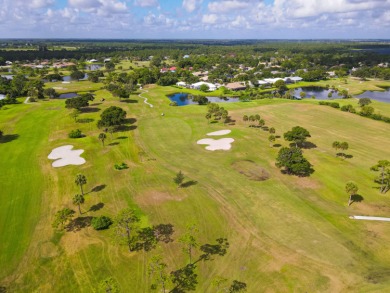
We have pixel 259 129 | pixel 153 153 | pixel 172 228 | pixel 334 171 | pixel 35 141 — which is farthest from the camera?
pixel 259 129

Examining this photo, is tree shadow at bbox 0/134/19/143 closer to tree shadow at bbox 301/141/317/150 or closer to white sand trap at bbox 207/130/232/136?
white sand trap at bbox 207/130/232/136

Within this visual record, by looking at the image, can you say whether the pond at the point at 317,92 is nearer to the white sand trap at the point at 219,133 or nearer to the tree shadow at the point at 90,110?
the white sand trap at the point at 219,133

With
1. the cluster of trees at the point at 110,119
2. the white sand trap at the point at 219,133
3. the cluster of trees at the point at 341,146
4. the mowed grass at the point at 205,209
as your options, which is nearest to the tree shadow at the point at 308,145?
the mowed grass at the point at 205,209

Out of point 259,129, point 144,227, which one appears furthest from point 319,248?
point 259,129

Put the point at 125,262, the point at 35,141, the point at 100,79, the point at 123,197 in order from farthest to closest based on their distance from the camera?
the point at 100,79 → the point at 35,141 → the point at 123,197 → the point at 125,262

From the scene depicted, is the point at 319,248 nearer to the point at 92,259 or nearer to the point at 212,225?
the point at 212,225

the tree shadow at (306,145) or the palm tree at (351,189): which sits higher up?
the palm tree at (351,189)

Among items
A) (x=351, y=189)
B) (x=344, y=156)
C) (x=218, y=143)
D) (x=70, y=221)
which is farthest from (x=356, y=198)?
(x=70, y=221)
